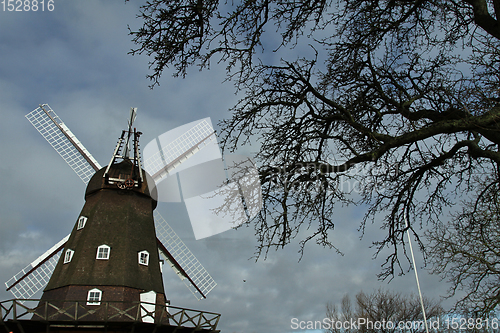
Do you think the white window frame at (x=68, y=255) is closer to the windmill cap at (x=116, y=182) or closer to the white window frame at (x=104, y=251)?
the white window frame at (x=104, y=251)

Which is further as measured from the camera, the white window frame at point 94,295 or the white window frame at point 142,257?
the white window frame at point 142,257

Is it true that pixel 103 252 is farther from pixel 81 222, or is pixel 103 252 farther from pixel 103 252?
pixel 81 222

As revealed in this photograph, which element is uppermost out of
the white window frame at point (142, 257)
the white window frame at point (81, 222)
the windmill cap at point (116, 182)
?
the windmill cap at point (116, 182)

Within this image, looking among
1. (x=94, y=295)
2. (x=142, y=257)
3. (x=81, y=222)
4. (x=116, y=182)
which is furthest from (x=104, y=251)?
(x=116, y=182)

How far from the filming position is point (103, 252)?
1644cm

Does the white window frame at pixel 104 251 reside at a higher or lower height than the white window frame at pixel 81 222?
lower

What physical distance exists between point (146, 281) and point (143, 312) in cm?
132

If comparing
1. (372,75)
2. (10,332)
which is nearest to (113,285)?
(10,332)

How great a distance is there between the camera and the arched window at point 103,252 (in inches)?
641

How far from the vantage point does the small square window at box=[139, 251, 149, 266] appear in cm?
1702

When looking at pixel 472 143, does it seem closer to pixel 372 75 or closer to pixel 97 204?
pixel 372 75

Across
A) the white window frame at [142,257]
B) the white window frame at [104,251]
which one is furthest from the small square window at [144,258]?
the white window frame at [104,251]

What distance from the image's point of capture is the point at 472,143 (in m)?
5.30

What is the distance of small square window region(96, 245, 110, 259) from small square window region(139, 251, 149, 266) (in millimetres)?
1453
